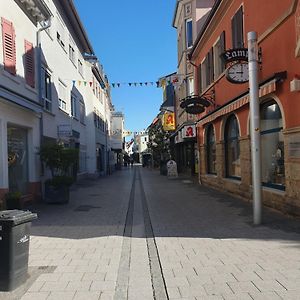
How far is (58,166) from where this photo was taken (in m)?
15.2

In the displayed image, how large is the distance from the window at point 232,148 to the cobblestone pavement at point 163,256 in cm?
400

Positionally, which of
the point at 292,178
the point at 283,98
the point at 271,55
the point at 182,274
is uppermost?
the point at 271,55

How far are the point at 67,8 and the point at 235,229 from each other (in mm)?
16975

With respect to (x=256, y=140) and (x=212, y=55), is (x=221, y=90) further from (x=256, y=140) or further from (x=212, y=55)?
(x=256, y=140)

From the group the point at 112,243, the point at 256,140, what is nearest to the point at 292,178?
the point at 256,140

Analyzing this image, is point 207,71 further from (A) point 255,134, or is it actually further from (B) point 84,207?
(A) point 255,134

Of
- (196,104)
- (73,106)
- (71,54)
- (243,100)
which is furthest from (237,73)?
(71,54)

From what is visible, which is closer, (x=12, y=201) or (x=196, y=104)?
(x=12, y=201)

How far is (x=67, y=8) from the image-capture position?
74.0 ft

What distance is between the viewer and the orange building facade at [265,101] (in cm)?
1013

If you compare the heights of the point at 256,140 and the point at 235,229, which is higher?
the point at 256,140

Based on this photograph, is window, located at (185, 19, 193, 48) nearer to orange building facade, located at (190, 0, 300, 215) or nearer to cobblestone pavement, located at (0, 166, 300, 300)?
orange building facade, located at (190, 0, 300, 215)

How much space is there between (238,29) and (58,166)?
7524 millimetres

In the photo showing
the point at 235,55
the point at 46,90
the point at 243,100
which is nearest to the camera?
the point at 235,55
